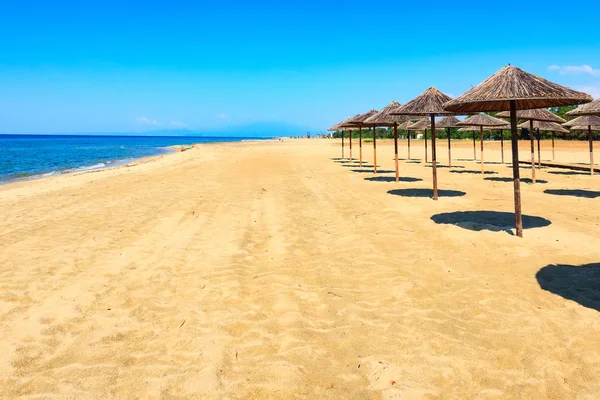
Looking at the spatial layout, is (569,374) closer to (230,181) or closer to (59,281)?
(59,281)

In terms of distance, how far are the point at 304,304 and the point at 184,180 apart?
41.1 ft

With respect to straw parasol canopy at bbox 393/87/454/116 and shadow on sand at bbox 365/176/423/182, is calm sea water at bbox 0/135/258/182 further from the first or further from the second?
straw parasol canopy at bbox 393/87/454/116

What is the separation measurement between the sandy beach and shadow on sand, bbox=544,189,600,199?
279cm

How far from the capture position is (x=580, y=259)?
18.0 feet

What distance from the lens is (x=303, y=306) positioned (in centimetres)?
435

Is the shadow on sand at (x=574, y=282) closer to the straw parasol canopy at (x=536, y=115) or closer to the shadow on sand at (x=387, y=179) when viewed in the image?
the shadow on sand at (x=387, y=179)

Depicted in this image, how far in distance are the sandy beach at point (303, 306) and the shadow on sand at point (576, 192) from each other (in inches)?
110

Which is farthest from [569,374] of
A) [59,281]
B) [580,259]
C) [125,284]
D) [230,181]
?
[230,181]

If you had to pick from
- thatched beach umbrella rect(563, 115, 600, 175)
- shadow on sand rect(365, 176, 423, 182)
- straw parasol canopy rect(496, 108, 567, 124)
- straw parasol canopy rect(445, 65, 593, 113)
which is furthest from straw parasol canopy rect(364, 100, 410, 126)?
thatched beach umbrella rect(563, 115, 600, 175)

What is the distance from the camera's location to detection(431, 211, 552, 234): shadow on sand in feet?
23.7

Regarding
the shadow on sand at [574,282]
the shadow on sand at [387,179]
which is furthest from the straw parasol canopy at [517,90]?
the shadow on sand at [387,179]

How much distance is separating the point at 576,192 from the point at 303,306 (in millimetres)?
10610

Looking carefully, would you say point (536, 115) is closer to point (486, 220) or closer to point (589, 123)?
point (589, 123)

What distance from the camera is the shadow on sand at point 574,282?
432 cm
